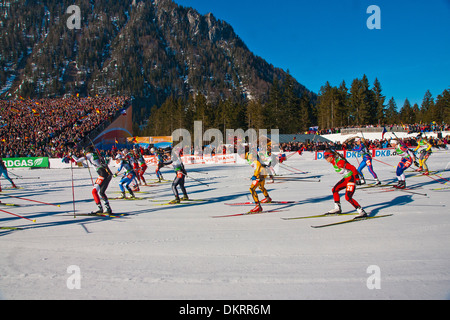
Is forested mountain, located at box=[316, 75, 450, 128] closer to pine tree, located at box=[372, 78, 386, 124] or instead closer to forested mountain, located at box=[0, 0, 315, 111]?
pine tree, located at box=[372, 78, 386, 124]

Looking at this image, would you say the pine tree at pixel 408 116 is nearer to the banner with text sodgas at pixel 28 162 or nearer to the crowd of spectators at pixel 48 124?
the crowd of spectators at pixel 48 124

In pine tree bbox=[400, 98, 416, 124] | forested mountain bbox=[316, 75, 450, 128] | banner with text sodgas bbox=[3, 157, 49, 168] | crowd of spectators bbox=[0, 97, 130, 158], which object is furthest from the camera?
pine tree bbox=[400, 98, 416, 124]

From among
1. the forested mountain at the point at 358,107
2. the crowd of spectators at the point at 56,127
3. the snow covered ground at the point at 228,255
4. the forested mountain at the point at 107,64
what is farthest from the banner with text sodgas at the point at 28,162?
the forested mountain at the point at 107,64

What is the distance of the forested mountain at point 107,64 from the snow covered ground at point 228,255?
402ft

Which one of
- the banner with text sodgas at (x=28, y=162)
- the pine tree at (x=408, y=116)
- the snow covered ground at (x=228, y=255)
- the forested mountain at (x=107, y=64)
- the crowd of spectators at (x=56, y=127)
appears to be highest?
the forested mountain at (x=107, y=64)

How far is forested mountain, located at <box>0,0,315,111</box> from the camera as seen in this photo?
144625mm

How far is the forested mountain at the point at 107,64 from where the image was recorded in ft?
474

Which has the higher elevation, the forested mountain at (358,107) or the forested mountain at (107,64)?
the forested mountain at (107,64)

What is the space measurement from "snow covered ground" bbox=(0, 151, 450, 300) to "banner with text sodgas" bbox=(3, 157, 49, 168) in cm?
2163

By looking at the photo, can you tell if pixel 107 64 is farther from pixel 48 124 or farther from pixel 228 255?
pixel 228 255

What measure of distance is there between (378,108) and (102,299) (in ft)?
262

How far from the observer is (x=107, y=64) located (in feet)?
551

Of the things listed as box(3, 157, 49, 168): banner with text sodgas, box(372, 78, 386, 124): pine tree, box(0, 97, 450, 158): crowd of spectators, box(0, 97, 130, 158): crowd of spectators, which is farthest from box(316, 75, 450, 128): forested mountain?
box(3, 157, 49, 168): banner with text sodgas

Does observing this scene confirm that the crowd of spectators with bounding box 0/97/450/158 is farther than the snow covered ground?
Yes
